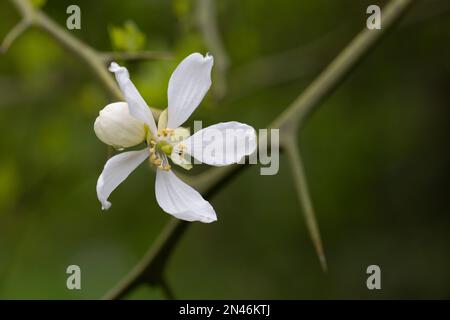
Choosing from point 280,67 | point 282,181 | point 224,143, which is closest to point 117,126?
point 224,143

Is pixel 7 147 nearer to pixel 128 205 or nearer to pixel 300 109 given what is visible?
pixel 128 205

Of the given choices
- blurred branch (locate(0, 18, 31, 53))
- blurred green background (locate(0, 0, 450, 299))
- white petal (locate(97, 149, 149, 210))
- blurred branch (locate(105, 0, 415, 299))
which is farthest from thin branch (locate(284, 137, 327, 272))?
blurred green background (locate(0, 0, 450, 299))

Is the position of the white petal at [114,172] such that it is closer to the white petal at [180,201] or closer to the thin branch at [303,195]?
the white petal at [180,201]

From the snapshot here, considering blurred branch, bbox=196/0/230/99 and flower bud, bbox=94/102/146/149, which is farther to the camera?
blurred branch, bbox=196/0/230/99

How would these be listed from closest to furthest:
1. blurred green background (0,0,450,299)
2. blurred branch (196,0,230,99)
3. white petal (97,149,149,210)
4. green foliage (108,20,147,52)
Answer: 1. white petal (97,149,149,210)
2. green foliage (108,20,147,52)
3. blurred branch (196,0,230,99)
4. blurred green background (0,0,450,299)

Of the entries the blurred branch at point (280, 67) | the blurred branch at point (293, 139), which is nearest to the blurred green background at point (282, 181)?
the blurred branch at point (280, 67)

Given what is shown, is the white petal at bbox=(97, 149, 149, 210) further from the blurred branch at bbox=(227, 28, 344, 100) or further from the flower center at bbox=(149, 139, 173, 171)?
the blurred branch at bbox=(227, 28, 344, 100)

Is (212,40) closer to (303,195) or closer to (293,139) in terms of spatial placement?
(293,139)
